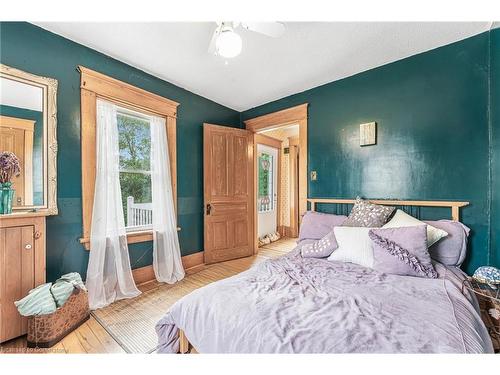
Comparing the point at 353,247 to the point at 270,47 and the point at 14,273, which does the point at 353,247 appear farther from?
the point at 14,273

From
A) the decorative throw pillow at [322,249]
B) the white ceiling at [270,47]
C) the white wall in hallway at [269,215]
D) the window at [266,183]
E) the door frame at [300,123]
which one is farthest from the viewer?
the window at [266,183]

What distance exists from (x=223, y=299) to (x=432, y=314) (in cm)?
107

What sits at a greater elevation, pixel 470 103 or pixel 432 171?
pixel 470 103

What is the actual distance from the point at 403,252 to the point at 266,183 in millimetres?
3665

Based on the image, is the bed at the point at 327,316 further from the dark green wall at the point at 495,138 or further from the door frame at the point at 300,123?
the door frame at the point at 300,123

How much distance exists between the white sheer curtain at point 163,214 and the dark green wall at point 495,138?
320cm

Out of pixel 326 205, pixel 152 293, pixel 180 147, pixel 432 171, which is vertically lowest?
pixel 152 293

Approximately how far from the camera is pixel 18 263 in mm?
1616

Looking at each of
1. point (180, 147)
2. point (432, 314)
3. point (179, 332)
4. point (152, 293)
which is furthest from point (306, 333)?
point (180, 147)

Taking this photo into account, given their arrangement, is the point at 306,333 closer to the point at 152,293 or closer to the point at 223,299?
the point at 223,299

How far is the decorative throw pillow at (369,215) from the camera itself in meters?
2.19

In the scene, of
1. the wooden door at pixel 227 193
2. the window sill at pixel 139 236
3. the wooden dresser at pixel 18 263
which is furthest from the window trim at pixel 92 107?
the wooden door at pixel 227 193
